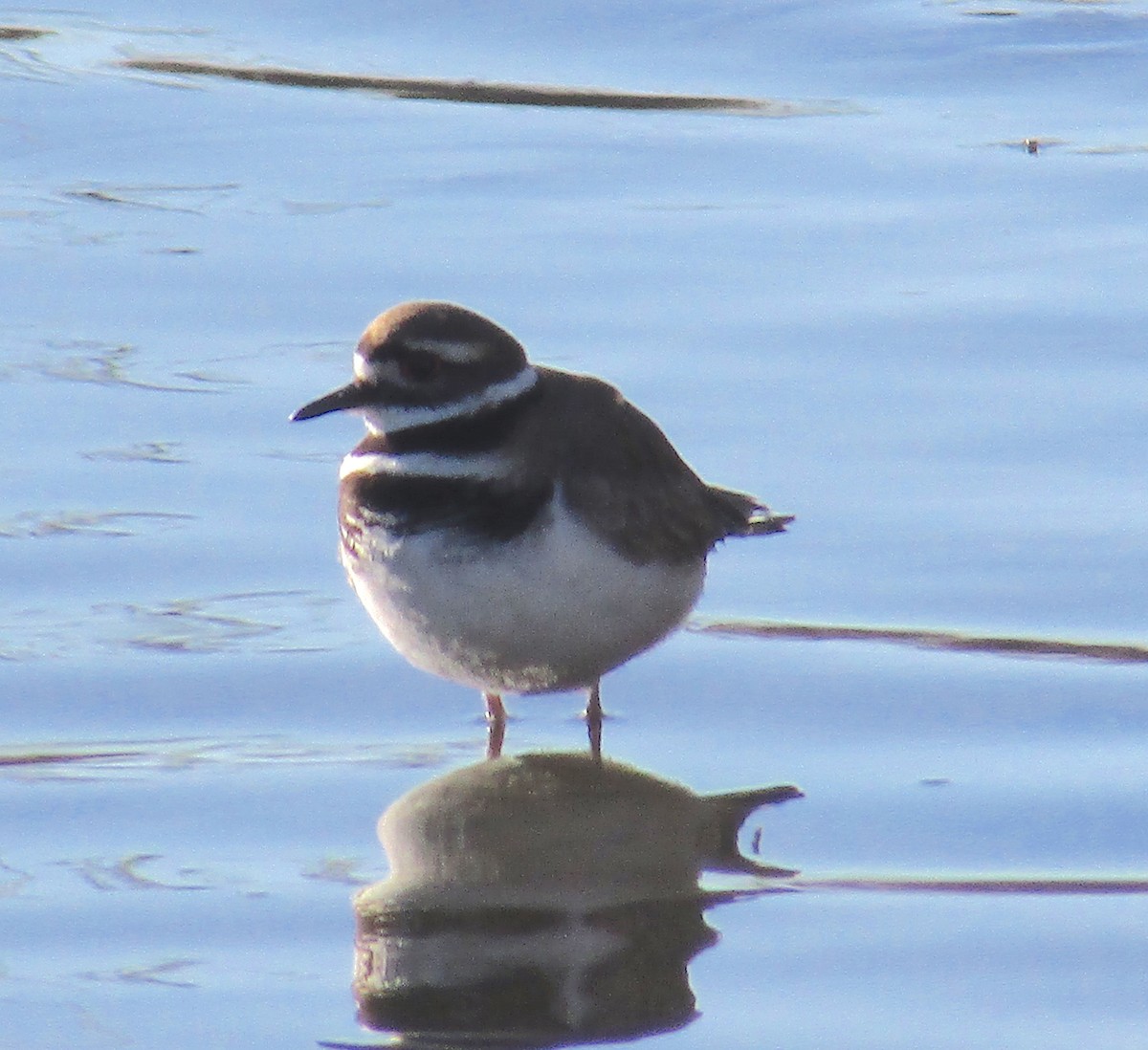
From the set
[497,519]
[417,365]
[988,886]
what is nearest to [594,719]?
[497,519]

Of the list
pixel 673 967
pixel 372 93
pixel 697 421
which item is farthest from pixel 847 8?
pixel 673 967

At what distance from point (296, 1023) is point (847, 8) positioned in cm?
877

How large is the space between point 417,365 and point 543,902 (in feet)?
4.62

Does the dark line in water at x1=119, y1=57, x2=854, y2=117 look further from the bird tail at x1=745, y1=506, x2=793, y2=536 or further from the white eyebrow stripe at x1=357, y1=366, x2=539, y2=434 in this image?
the white eyebrow stripe at x1=357, y1=366, x2=539, y2=434

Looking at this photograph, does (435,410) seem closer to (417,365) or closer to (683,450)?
(417,365)

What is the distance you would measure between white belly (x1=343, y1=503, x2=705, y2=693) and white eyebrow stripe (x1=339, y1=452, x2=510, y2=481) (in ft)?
0.58

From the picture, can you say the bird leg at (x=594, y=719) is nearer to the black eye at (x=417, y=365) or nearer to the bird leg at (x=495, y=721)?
the bird leg at (x=495, y=721)

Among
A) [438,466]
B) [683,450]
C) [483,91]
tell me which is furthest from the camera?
[483,91]

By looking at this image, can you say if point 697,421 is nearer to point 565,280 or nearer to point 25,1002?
point 565,280

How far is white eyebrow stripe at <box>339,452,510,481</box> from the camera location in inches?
215

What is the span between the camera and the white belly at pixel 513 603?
5.33 meters

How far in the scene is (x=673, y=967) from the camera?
4438mm

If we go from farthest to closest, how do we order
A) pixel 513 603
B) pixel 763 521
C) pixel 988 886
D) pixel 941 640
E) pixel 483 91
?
1. pixel 483 91
2. pixel 763 521
3. pixel 941 640
4. pixel 513 603
5. pixel 988 886

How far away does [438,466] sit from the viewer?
18.0ft
